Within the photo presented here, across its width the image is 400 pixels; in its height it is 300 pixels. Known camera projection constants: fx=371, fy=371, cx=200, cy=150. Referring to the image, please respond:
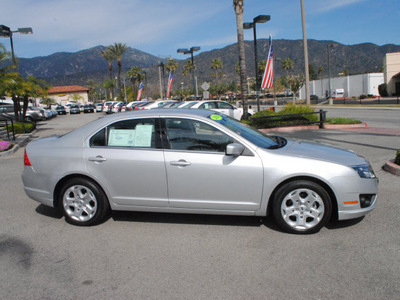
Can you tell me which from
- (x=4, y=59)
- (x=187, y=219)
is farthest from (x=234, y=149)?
(x=4, y=59)

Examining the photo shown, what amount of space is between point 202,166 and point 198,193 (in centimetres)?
36

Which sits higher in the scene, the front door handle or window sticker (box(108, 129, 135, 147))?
window sticker (box(108, 129, 135, 147))

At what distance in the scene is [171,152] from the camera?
4.77 metres

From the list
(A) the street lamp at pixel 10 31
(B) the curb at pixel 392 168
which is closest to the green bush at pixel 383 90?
(A) the street lamp at pixel 10 31

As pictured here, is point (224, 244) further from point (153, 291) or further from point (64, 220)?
point (64, 220)

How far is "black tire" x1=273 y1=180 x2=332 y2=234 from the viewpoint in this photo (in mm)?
4500

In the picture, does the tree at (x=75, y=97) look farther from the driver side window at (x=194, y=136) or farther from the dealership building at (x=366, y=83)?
the driver side window at (x=194, y=136)

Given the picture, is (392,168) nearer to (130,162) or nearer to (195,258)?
(195,258)

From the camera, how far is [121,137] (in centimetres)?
505

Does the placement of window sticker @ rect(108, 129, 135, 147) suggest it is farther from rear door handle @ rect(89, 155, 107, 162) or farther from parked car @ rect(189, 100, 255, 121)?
parked car @ rect(189, 100, 255, 121)

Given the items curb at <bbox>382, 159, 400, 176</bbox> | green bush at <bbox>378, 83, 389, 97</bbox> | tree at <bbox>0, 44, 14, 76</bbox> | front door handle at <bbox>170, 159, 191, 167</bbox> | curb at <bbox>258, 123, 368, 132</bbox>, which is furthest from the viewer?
green bush at <bbox>378, 83, 389, 97</bbox>

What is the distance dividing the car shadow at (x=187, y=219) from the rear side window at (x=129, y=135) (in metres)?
1.17

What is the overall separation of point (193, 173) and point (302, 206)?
1.40m

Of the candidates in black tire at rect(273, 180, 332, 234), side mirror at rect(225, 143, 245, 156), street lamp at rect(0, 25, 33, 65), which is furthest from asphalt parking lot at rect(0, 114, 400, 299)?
street lamp at rect(0, 25, 33, 65)
